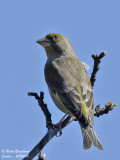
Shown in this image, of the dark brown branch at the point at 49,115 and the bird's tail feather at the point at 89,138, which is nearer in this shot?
the dark brown branch at the point at 49,115

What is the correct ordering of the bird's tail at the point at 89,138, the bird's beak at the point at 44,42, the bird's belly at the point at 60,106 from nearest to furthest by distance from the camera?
the bird's tail at the point at 89,138 < the bird's belly at the point at 60,106 < the bird's beak at the point at 44,42

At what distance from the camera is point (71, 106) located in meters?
4.92

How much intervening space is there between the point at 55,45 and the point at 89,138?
8.42ft

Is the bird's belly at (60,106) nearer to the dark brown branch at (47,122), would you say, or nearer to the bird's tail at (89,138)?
the dark brown branch at (47,122)

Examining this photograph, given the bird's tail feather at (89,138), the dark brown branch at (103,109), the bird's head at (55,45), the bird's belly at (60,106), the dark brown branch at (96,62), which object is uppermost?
the bird's head at (55,45)

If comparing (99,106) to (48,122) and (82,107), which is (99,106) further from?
(48,122)

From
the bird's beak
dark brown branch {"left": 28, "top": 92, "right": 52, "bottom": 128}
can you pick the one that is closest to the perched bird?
the bird's beak

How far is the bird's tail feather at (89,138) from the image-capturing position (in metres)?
4.61

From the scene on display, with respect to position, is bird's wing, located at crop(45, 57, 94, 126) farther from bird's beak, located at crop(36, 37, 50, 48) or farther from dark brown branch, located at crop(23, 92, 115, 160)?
bird's beak, located at crop(36, 37, 50, 48)

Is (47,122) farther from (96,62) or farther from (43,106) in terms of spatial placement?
(96,62)

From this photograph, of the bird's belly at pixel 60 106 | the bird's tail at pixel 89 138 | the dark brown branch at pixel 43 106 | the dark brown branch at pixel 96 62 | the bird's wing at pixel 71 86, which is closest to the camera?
the dark brown branch at pixel 43 106

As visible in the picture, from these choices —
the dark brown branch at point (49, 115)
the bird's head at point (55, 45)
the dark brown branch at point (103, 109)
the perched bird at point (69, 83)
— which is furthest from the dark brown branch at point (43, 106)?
the bird's head at point (55, 45)

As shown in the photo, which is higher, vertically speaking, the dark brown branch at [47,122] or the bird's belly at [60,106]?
the bird's belly at [60,106]

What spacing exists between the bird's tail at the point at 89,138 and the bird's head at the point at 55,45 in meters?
2.17
